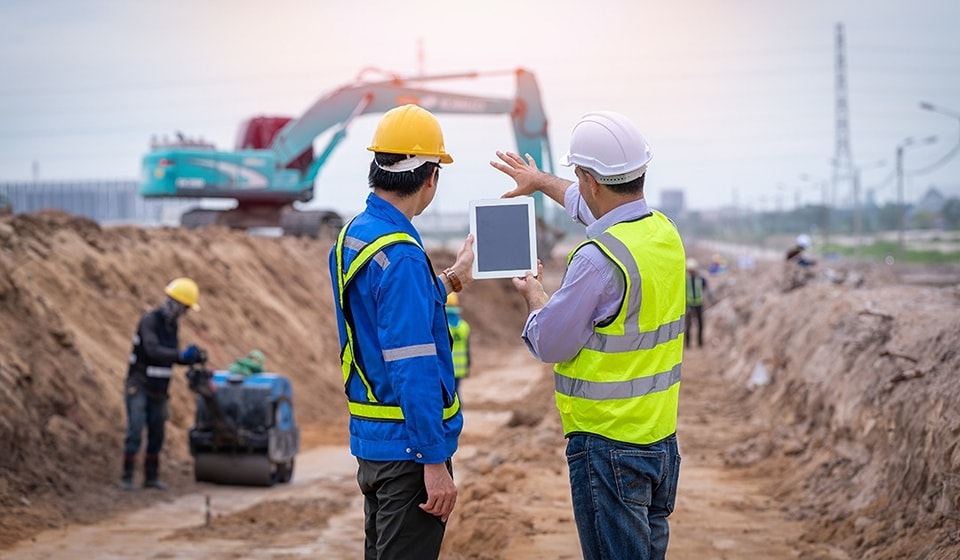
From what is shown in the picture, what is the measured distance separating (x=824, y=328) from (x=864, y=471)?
4.84 meters

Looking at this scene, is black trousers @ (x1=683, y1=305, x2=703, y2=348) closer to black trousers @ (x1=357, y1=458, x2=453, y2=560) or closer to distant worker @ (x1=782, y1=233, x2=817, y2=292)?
distant worker @ (x1=782, y1=233, x2=817, y2=292)

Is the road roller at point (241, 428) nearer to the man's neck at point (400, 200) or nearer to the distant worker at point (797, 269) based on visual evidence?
the man's neck at point (400, 200)

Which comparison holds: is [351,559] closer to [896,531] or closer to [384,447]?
[896,531]

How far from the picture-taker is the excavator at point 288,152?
2427cm

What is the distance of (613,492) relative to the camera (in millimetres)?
4172

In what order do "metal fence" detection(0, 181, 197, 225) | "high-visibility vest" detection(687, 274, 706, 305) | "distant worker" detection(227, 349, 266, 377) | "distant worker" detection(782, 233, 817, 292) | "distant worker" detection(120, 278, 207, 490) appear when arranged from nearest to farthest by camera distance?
"distant worker" detection(120, 278, 207, 490), "distant worker" detection(227, 349, 266, 377), "distant worker" detection(782, 233, 817, 292), "high-visibility vest" detection(687, 274, 706, 305), "metal fence" detection(0, 181, 197, 225)

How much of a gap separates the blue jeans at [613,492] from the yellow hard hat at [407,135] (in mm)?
1288

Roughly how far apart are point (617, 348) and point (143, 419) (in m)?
8.18

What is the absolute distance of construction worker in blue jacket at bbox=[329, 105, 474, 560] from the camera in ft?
13.8

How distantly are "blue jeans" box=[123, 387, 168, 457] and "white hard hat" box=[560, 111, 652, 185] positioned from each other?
26.2 ft

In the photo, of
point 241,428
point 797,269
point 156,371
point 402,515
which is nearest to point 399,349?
point 402,515

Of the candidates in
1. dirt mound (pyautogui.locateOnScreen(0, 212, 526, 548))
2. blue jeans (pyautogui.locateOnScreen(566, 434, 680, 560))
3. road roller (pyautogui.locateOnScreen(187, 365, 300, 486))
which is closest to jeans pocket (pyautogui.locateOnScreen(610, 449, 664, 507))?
blue jeans (pyautogui.locateOnScreen(566, 434, 680, 560))

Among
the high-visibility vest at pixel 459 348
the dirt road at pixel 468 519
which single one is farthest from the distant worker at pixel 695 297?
the high-visibility vest at pixel 459 348

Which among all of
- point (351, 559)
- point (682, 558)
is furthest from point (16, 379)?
point (682, 558)
